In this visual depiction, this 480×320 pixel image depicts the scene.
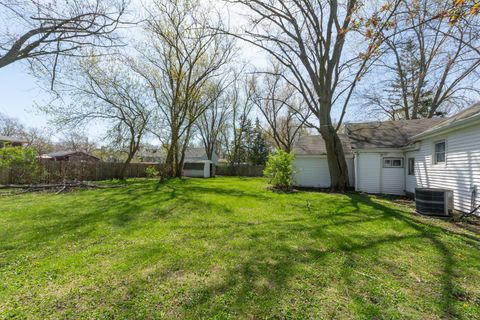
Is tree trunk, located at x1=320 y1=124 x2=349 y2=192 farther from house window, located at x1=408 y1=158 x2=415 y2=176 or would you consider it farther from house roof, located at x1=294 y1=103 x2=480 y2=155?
house window, located at x1=408 y1=158 x2=415 y2=176

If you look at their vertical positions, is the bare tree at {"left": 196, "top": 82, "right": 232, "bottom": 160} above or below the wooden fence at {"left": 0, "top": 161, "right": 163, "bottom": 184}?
above

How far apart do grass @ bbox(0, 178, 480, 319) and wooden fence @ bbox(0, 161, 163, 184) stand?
8359mm

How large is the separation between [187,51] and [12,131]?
33.4 meters

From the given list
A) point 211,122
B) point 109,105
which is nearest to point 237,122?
point 211,122

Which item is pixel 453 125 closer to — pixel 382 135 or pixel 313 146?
pixel 382 135

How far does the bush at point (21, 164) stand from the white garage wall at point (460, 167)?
18363 mm

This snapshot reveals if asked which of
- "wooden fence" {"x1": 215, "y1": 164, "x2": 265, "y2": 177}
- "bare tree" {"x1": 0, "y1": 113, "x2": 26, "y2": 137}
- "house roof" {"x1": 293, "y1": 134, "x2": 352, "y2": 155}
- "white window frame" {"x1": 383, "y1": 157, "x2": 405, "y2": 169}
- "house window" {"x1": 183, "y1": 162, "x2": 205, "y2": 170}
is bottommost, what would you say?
"wooden fence" {"x1": 215, "y1": 164, "x2": 265, "y2": 177}

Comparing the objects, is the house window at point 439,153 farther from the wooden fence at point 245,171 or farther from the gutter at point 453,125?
the wooden fence at point 245,171

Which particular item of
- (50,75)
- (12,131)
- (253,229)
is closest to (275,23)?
(50,75)

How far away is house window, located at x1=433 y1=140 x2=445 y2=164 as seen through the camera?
8.14 meters

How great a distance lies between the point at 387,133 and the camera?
12.8 meters

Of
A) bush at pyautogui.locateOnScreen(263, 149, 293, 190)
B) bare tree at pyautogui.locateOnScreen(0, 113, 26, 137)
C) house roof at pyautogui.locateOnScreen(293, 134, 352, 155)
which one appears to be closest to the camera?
bush at pyautogui.locateOnScreen(263, 149, 293, 190)

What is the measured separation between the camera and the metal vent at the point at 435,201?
6590 mm

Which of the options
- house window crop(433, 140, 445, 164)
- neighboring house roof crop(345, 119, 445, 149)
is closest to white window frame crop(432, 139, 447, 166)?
house window crop(433, 140, 445, 164)
